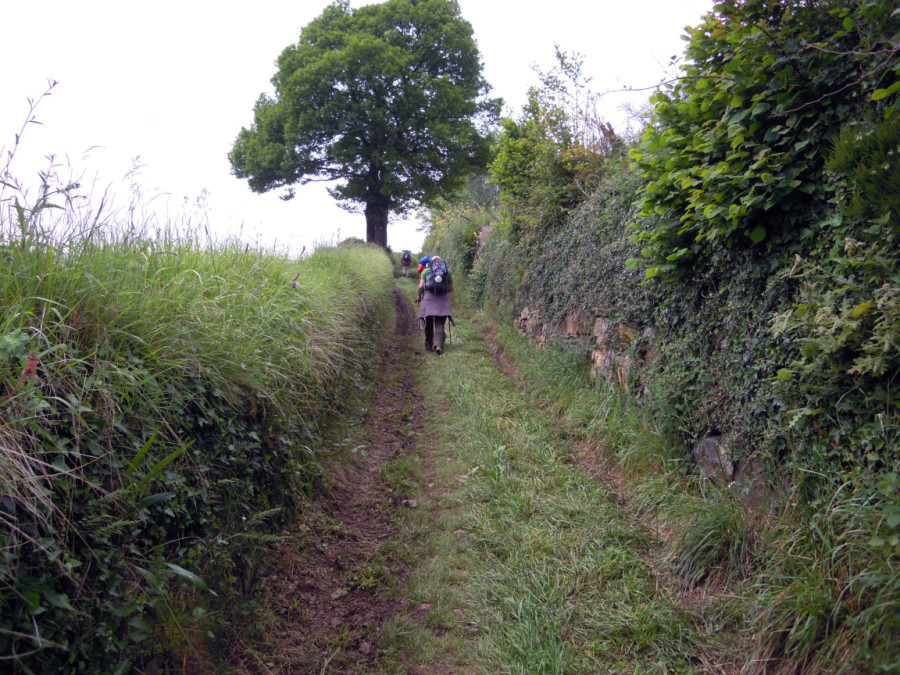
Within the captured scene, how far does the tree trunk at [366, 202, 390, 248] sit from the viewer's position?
25.6 meters

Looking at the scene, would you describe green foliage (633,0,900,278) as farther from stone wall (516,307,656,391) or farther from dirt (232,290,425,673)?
dirt (232,290,425,673)

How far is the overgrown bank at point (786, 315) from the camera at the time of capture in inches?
88.6

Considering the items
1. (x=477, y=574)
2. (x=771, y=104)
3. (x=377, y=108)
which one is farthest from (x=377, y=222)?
(x=477, y=574)

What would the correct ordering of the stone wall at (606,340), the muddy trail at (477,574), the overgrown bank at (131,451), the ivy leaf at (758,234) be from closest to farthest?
the overgrown bank at (131,451) → the muddy trail at (477,574) → the ivy leaf at (758,234) → the stone wall at (606,340)

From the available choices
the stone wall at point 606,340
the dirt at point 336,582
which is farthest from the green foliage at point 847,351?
the dirt at point 336,582

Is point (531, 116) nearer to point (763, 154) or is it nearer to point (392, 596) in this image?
point (763, 154)

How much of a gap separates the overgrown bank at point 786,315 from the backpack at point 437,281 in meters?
5.58

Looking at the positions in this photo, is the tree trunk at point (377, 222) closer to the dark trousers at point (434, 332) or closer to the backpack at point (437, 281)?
the backpack at point (437, 281)

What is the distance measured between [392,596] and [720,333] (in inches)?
118

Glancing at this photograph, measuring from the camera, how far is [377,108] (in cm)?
2189

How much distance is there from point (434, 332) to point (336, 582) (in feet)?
23.4

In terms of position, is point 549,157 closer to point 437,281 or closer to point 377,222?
point 437,281

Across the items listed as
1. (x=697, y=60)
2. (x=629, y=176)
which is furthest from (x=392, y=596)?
(x=629, y=176)

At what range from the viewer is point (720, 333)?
12.3ft
